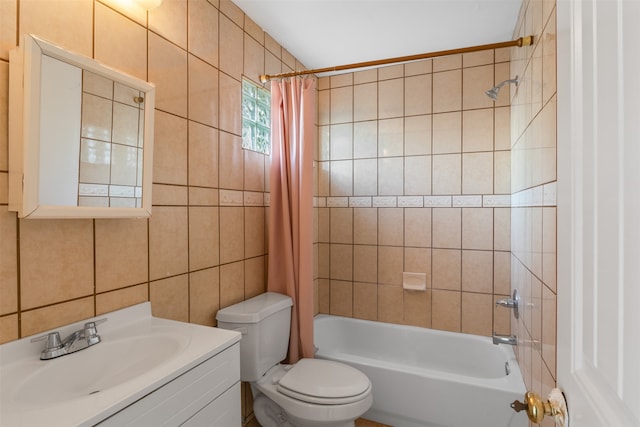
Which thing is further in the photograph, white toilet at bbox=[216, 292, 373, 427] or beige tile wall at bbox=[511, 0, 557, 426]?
white toilet at bbox=[216, 292, 373, 427]

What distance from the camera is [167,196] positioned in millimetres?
1485

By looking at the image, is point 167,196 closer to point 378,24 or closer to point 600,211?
point 600,211

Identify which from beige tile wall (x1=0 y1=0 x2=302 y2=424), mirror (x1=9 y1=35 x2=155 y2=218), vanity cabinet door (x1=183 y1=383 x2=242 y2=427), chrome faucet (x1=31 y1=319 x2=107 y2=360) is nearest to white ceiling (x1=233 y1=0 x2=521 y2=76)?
beige tile wall (x1=0 y1=0 x2=302 y2=424)

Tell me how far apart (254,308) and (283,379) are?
15.4 inches

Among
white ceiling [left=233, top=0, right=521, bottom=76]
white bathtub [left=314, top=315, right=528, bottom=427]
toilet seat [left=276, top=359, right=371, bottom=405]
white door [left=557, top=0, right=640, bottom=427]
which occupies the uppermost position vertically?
white ceiling [left=233, top=0, right=521, bottom=76]

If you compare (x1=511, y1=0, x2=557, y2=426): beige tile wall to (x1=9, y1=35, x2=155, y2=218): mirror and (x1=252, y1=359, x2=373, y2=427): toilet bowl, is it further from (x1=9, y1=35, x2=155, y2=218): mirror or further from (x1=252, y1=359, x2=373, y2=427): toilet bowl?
(x1=9, y1=35, x2=155, y2=218): mirror

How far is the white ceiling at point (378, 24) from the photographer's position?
6.13 ft

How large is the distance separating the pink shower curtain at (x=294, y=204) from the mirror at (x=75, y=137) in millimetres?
860

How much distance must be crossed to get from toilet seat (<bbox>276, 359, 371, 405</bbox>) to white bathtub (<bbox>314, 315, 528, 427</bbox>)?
12.9 inches

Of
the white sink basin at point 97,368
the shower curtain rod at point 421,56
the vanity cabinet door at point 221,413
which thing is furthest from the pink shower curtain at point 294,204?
the white sink basin at point 97,368

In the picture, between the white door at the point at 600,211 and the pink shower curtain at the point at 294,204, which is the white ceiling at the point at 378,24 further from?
the white door at the point at 600,211

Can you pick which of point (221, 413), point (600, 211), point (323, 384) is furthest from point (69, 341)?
point (600, 211)

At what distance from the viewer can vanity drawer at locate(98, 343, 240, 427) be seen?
0.84m

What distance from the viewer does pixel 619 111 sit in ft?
1.25
